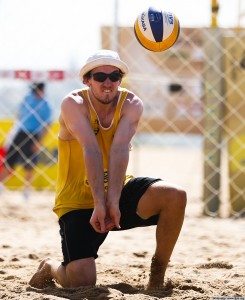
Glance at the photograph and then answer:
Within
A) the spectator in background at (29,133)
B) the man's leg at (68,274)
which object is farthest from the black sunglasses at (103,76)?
the spectator in background at (29,133)

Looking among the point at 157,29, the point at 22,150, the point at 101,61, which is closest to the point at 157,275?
the point at 101,61

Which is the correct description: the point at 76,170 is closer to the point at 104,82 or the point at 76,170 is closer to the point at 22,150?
the point at 104,82

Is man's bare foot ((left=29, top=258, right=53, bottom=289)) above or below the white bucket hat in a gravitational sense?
below

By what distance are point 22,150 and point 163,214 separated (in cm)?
525

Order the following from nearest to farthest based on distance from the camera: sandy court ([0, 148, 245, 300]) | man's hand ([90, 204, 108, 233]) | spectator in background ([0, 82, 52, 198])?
man's hand ([90, 204, 108, 233]), sandy court ([0, 148, 245, 300]), spectator in background ([0, 82, 52, 198])

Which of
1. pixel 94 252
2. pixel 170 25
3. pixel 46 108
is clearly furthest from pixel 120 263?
pixel 46 108

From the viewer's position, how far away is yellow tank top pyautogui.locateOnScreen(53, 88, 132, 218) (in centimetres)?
379

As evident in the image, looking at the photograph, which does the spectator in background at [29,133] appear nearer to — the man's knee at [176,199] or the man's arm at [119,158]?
the man's arm at [119,158]

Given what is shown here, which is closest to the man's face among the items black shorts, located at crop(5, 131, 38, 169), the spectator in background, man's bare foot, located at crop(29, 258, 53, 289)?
man's bare foot, located at crop(29, 258, 53, 289)

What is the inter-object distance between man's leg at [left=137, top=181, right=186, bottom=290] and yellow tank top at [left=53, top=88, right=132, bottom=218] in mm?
274

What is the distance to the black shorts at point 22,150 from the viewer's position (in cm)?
866

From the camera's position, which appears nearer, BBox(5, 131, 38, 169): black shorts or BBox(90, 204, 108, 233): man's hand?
BBox(90, 204, 108, 233): man's hand

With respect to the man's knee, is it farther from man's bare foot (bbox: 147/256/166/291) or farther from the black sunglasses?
the black sunglasses

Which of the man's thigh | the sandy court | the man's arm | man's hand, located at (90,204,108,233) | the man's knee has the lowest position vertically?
the sandy court
